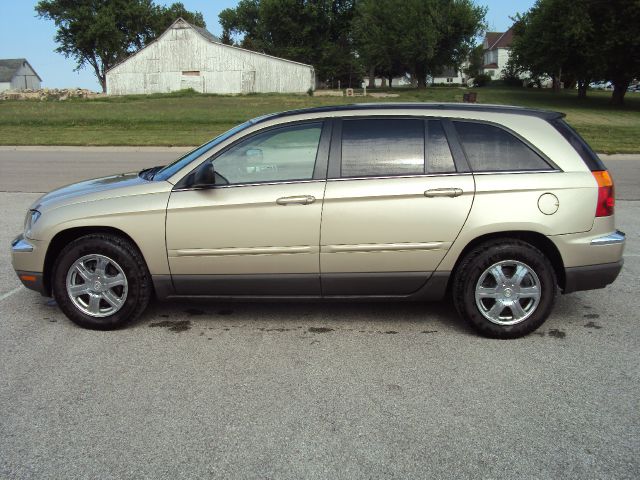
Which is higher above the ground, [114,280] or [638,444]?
[114,280]

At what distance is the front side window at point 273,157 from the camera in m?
4.64

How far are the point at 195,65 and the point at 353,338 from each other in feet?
194

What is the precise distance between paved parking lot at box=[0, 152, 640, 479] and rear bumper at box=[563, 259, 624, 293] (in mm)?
400

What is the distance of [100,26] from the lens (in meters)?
83.9

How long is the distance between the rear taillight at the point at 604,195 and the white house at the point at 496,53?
360 feet

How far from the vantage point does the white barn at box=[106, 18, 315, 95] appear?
194ft

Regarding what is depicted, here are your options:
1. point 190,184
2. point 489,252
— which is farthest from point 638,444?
point 190,184

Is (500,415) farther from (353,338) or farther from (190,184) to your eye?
(190,184)

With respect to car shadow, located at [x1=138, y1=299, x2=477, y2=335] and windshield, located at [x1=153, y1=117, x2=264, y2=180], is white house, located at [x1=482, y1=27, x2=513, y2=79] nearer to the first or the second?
car shadow, located at [x1=138, y1=299, x2=477, y2=335]

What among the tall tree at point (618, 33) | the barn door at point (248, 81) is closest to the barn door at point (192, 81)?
the barn door at point (248, 81)

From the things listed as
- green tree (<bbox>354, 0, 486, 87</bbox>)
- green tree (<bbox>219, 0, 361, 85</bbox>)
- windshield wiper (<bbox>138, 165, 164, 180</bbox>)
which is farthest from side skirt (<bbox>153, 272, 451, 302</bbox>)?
green tree (<bbox>219, 0, 361, 85</bbox>)

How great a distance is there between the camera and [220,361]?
14.0 ft

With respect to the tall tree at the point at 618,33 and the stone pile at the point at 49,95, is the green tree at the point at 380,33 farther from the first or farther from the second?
the stone pile at the point at 49,95

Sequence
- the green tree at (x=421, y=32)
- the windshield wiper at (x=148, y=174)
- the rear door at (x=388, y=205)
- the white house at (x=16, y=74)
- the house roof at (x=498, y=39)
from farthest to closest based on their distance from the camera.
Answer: the house roof at (x=498, y=39), the white house at (x=16, y=74), the green tree at (x=421, y=32), the windshield wiper at (x=148, y=174), the rear door at (x=388, y=205)
